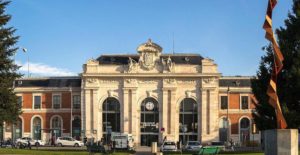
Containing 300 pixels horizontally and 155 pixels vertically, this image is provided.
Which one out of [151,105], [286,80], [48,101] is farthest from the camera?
[48,101]

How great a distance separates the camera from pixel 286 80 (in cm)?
4009

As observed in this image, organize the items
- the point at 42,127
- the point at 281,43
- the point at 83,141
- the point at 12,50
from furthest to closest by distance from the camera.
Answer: the point at 42,127 < the point at 83,141 < the point at 12,50 < the point at 281,43

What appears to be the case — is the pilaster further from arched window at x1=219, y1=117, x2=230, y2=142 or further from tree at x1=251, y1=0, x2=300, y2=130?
tree at x1=251, y1=0, x2=300, y2=130

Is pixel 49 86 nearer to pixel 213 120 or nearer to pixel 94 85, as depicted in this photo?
pixel 94 85

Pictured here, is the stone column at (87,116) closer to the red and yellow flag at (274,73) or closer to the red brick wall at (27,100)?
the red brick wall at (27,100)

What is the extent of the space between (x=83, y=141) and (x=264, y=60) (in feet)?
165

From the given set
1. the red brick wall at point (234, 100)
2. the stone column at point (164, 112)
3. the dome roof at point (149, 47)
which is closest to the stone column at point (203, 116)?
the stone column at point (164, 112)

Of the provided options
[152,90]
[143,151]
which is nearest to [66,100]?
[152,90]

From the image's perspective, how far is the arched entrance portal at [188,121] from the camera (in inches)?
3595

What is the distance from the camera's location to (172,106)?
9119 centimetres

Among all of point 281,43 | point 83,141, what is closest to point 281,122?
point 281,43

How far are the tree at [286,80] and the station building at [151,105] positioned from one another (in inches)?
1884

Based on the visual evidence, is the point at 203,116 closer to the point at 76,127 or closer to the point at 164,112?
the point at 164,112

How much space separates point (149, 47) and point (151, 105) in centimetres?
955
